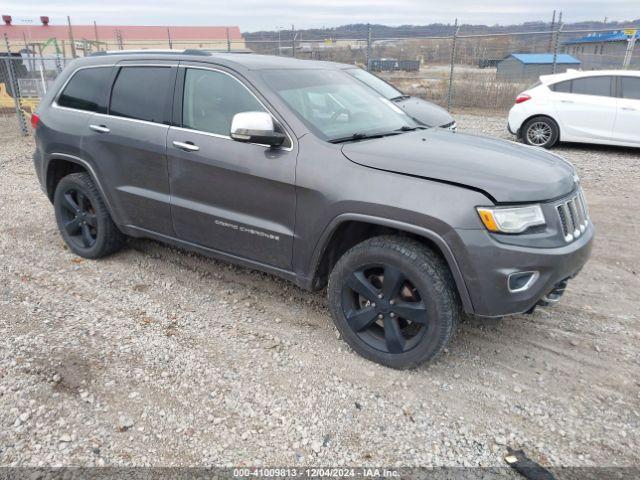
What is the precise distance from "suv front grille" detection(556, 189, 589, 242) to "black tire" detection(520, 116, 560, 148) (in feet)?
23.6

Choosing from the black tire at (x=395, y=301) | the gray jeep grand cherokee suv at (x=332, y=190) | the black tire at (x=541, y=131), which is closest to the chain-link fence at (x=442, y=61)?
the black tire at (x=541, y=131)

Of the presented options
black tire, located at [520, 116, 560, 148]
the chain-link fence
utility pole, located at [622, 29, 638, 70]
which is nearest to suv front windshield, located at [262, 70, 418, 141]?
black tire, located at [520, 116, 560, 148]

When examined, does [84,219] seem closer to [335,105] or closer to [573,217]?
[335,105]

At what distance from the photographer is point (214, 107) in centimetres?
365

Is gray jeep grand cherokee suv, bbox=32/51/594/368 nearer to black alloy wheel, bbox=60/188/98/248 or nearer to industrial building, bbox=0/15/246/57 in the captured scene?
black alloy wheel, bbox=60/188/98/248

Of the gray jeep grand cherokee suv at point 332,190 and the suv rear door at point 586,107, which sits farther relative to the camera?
the suv rear door at point 586,107

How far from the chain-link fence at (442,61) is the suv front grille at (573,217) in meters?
11.3

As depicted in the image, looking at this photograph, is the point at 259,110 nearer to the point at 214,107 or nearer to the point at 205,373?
the point at 214,107

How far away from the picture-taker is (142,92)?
4.02 m

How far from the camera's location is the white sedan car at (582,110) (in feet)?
29.9

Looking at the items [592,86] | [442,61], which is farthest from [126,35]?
[592,86]

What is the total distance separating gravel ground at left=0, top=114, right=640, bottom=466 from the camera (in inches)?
101

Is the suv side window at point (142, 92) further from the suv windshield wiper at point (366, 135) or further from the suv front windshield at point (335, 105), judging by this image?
the suv windshield wiper at point (366, 135)

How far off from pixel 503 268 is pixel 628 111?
8175mm
